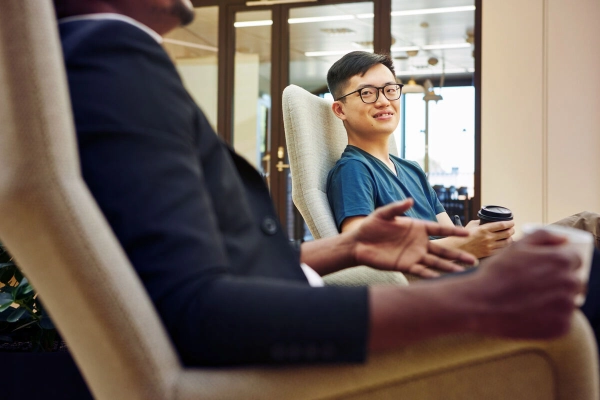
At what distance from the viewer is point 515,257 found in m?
0.52

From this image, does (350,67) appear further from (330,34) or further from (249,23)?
(330,34)

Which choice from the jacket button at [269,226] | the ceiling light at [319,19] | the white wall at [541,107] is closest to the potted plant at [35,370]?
the jacket button at [269,226]

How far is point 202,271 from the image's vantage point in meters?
0.55

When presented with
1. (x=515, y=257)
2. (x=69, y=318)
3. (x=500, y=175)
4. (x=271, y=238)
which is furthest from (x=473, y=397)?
(x=500, y=175)

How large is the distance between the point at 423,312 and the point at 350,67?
162 cm

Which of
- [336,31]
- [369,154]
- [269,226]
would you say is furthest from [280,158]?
[269,226]

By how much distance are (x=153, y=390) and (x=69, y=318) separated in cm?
12

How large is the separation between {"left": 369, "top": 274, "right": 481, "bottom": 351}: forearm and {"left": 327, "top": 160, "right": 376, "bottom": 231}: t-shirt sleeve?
1099mm

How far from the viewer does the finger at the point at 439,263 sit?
0.84 metres

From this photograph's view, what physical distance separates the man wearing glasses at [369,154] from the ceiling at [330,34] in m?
4.01

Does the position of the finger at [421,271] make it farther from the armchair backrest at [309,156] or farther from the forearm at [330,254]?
the armchair backrest at [309,156]

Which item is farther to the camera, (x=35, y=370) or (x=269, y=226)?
(x=35, y=370)

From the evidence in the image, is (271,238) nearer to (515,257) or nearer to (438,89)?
(515,257)

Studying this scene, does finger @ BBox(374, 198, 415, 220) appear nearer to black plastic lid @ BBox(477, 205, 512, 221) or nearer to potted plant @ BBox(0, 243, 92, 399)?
black plastic lid @ BBox(477, 205, 512, 221)
